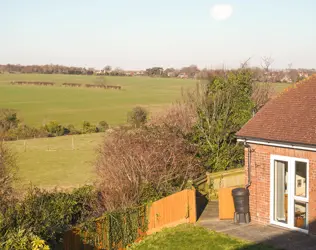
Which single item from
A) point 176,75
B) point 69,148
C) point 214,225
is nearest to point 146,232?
point 214,225

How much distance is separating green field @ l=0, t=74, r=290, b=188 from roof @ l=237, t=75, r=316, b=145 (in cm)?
1084

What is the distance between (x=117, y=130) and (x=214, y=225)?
9000 mm

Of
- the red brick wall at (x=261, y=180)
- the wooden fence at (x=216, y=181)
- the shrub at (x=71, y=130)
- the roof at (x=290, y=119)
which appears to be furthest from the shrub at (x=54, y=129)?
the red brick wall at (x=261, y=180)

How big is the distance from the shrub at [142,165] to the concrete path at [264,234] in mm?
2442

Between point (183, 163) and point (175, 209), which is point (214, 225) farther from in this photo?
point (183, 163)

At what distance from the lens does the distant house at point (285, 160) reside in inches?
541

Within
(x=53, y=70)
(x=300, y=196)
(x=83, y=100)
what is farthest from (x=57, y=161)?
(x=53, y=70)

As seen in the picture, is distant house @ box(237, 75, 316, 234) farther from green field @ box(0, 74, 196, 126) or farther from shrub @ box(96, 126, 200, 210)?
green field @ box(0, 74, 196, 126)

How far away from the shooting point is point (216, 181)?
68.4ft

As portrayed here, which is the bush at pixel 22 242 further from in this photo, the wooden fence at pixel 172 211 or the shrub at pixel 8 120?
the shrub at pixel 8 120

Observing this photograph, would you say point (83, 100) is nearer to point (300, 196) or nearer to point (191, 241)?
point (191, 241)

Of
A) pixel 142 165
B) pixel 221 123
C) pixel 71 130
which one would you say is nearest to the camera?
pixel 142 165

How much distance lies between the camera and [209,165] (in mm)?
23781

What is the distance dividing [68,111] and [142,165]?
6990 centimetres
